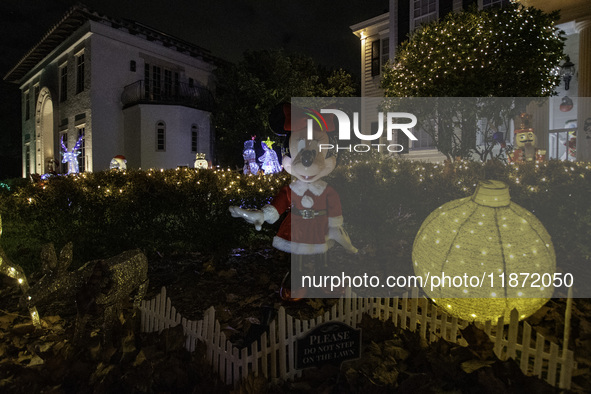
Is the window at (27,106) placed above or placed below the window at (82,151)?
above

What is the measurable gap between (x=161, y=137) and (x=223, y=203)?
56.4ft

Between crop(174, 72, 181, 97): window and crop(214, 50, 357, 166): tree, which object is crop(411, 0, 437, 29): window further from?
crop(174, 72, 181, 97): window

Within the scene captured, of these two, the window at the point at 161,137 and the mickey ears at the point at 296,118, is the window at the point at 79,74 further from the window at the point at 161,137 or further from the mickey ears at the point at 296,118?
the mickey ears at the point at 296,118

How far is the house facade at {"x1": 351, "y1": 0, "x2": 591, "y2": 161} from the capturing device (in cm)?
1109

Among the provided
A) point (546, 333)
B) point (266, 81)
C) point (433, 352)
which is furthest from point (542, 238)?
point (266, 81)

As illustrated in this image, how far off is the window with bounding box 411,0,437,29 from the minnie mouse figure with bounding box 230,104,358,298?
16419mm

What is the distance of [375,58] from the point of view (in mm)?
20609

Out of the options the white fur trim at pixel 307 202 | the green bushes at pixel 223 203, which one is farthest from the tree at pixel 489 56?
the white fur trim at pixel 307 202

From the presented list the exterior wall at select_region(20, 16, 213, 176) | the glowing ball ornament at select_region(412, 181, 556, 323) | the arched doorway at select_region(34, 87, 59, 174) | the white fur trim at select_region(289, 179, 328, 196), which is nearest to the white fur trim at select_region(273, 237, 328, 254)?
the white fur trim at select_region(289, 179, 328, 196)

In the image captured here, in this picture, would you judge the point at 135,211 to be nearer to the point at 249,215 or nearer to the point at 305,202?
the point at 249,215

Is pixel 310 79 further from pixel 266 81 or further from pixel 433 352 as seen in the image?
pixel 433 352

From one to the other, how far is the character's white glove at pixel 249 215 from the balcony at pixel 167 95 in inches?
747

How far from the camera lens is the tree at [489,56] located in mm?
10273

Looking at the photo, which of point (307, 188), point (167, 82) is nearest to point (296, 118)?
point (307, 188)
